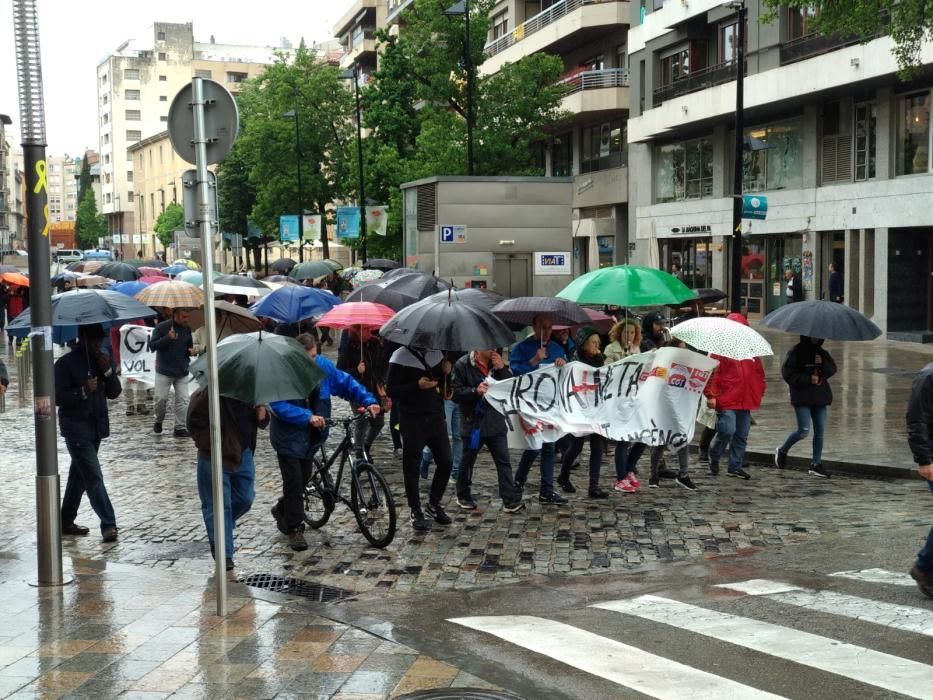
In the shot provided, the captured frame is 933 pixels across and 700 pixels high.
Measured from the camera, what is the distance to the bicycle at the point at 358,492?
31.1 feet

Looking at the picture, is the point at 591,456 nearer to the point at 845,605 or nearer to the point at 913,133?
the point at 845,605

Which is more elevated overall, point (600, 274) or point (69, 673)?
point (600, 274)

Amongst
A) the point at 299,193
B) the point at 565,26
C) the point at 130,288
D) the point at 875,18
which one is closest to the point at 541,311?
the point at 875,18

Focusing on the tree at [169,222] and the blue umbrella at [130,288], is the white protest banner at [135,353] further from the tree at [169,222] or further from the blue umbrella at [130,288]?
the tree at [169,222]

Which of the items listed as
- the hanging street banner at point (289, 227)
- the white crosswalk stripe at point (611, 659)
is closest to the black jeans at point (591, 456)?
the white crosswalk stripe at point (611, 659)

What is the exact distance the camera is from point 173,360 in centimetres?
1584

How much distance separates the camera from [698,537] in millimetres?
9781

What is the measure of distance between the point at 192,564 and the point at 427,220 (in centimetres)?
1873

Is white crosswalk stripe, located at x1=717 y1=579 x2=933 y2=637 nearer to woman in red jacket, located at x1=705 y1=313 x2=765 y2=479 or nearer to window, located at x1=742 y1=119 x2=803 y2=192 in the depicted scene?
woman in red jacket, located at x1=705 y1=313 x2=765 y2=479

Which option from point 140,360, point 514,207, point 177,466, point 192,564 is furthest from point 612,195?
point 192,564

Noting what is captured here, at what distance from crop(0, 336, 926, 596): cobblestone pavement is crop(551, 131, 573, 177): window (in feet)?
126

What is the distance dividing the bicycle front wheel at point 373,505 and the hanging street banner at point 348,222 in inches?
1461

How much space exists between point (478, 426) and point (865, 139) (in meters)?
24.2

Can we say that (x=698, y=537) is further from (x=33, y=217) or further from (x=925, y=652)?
(x=33, y=217)
